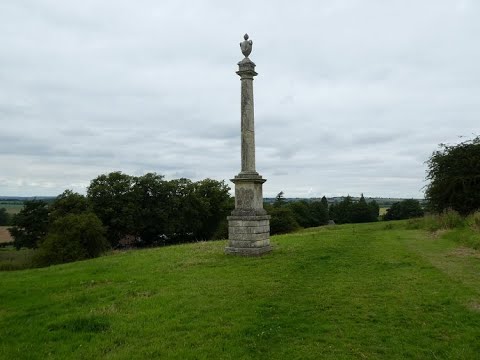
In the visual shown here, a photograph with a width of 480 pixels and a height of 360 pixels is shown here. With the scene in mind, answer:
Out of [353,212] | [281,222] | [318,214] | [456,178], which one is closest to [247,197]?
[456,178]

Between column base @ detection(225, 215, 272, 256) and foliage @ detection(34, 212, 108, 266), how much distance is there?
51.8ft

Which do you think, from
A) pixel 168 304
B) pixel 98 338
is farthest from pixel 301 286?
pixel 98 338

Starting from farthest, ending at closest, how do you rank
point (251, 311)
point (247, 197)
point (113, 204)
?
point (113, 204)
point (247, 197)
point (251, 311)

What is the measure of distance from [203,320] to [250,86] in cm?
949

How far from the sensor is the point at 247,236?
13.6 meters

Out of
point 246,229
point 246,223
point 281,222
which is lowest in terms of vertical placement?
point 246,229

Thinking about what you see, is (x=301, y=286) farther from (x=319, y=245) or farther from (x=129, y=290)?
(x=319, y=245)

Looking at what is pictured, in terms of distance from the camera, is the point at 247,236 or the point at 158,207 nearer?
the point at 247,236

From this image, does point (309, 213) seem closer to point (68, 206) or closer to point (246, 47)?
point (68, 206)

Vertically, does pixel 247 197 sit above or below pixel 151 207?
below

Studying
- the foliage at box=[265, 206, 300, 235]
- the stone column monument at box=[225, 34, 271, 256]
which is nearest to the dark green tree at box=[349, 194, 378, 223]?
the foliage at box=[265, 206, 300, 235]

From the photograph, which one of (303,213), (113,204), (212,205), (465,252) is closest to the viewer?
(465,252)

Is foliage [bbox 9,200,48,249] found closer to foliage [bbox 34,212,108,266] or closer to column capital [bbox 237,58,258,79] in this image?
foliage [bbox 34,212,108,266]

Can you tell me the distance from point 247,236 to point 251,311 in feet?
21.6
